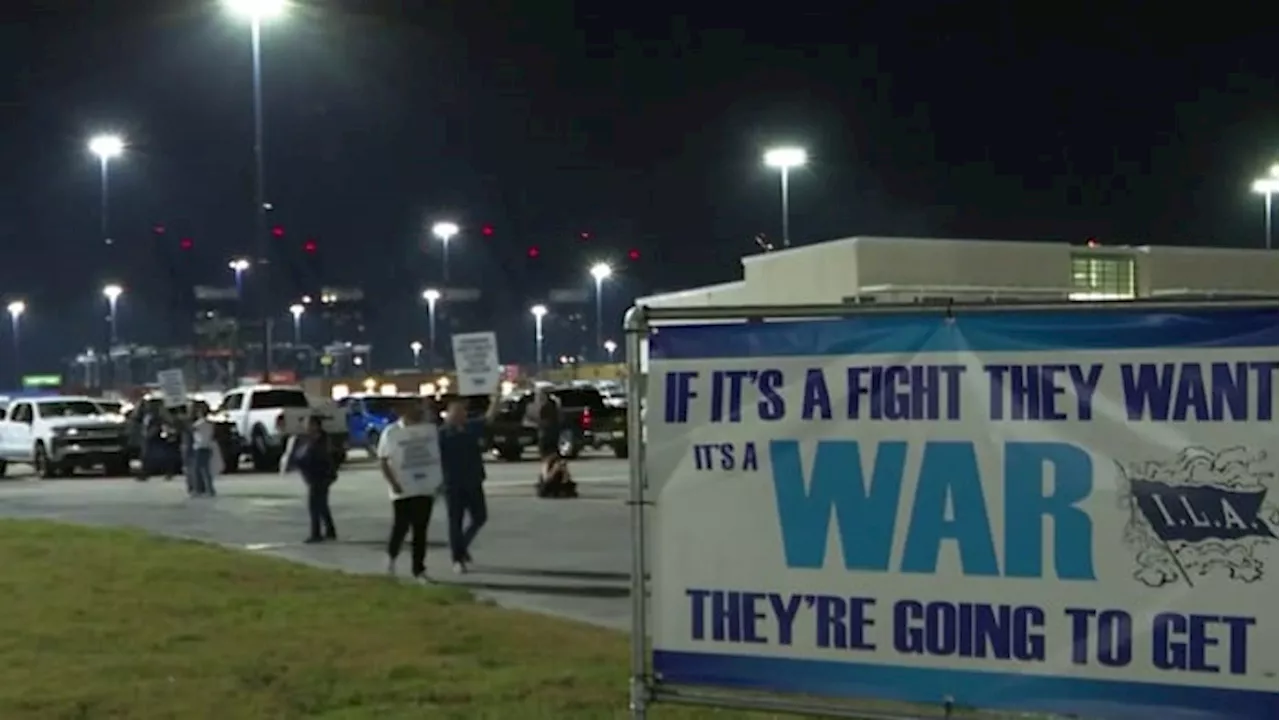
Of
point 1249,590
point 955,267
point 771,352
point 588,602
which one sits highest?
point 955,267

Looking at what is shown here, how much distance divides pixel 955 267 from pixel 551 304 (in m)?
82.6

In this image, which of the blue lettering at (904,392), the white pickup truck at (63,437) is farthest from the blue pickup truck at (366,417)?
the blue lettering at (904,392)

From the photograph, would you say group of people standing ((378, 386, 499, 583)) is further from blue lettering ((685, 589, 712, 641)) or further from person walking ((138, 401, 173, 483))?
person walking ((138, 401, 173, 483))

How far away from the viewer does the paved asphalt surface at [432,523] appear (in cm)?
1633

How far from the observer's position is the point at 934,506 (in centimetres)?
613

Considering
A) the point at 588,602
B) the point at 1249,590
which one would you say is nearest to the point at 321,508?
the point at 588,602

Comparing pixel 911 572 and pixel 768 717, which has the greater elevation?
pixel 911 572

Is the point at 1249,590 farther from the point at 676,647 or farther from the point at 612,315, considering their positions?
the point at 612,315

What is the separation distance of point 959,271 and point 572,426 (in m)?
17.5

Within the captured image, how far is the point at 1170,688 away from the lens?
5.75m

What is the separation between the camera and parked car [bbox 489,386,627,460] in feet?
138

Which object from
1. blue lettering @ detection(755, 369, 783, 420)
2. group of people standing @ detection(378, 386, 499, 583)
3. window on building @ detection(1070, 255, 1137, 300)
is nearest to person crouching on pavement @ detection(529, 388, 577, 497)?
window on building @ detection(1070, 255, 1137, 300)

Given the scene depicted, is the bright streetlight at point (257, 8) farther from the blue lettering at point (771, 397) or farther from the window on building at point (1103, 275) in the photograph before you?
the blue lettering at point (771, 397)

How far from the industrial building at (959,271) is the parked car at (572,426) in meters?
13.1
